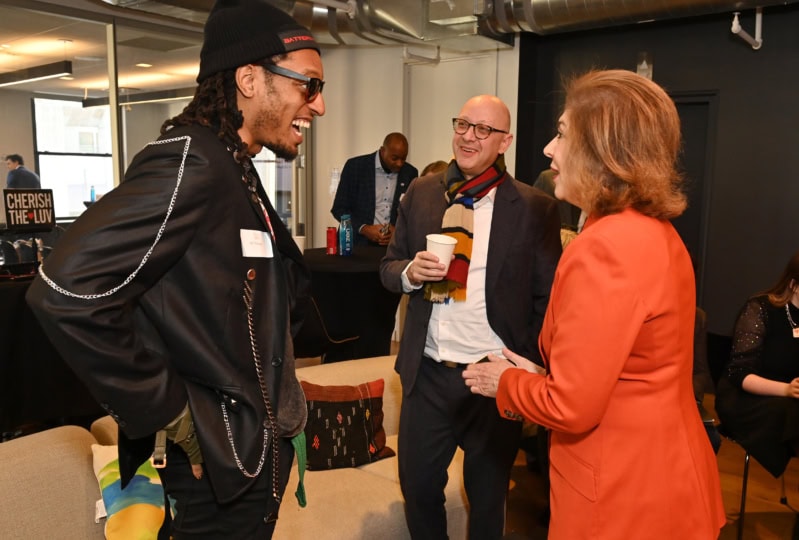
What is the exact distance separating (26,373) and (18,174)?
8.41ft

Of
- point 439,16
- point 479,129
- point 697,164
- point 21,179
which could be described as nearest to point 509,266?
point 479,129

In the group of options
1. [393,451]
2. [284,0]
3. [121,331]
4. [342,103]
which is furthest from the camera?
[342,103]

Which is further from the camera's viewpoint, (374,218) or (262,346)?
(374,218)

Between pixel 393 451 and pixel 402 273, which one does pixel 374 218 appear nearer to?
pixel 393 451

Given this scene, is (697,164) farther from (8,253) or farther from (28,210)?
(8,253)

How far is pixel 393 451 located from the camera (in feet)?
9.86

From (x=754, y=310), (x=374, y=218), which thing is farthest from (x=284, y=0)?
(x=754, y=310)

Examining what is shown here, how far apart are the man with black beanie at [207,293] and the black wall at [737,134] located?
4.78 m

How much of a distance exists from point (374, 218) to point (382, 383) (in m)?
2.78

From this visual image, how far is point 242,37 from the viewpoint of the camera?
1374mm

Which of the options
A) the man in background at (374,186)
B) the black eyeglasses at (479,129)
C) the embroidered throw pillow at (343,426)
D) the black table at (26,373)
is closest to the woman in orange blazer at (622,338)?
the black eyeglasses at (479,129)

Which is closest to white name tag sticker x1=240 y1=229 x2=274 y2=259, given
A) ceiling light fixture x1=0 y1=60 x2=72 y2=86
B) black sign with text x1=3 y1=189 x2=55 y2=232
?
black sign with text x1=3 y1=189 x2=55 y2=232

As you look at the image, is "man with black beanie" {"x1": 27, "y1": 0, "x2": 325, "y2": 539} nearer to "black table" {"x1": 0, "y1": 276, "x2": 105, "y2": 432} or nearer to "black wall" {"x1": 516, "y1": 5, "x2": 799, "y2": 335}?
"black table" {"x1": 0, "y1": 276, "x2": 105, "y2": 432}

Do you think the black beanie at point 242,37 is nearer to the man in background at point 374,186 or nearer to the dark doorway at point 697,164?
the man in background at point 374,186
